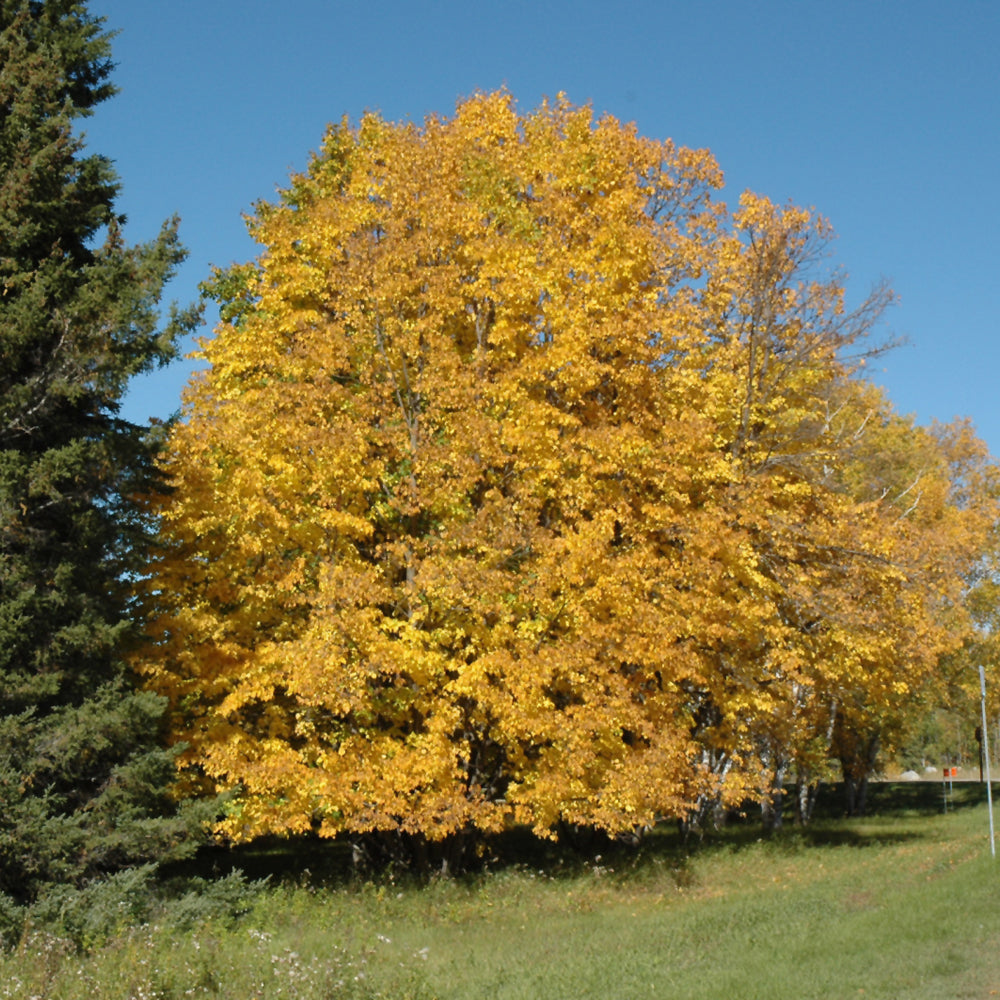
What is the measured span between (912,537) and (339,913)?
41.9 ft

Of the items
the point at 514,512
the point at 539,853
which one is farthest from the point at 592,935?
the point at 539,853

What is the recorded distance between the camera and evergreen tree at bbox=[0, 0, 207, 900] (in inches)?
503

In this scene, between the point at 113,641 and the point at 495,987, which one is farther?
the point at 113,641

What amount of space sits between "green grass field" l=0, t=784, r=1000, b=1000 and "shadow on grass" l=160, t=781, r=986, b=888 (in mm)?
150

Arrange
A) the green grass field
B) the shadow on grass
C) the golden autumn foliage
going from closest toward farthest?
the green grass field, the golden autumn foliage, the shadow on grass

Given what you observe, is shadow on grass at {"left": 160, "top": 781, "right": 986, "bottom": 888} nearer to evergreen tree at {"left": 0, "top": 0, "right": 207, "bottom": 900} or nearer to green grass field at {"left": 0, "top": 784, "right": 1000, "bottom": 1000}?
green grass field at {"left": 0, "top": 784, "right": 1000, "bottom": 1000}

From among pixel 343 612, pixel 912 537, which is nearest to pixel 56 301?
pixel 343 612

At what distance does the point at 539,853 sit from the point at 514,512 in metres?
9.12

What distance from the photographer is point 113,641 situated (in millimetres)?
13531

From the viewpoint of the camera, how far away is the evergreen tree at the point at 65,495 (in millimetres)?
12773

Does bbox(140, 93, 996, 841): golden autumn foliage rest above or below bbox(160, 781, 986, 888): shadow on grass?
above

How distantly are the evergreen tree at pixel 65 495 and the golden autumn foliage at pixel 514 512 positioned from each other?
2.23 meters

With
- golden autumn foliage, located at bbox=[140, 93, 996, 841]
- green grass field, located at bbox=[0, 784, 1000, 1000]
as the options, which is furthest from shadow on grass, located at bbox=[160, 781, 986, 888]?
golden autumn foliage, located at bbox=[140, 93, 996, 841]

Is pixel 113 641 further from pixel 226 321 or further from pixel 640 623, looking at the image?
pixel 226 321
